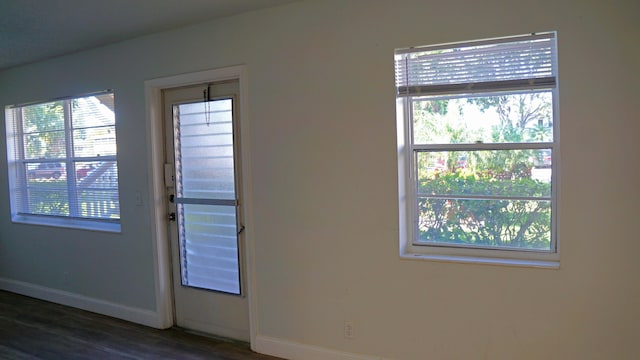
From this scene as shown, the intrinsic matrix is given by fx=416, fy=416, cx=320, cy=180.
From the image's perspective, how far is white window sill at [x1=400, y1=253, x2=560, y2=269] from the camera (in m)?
2.31

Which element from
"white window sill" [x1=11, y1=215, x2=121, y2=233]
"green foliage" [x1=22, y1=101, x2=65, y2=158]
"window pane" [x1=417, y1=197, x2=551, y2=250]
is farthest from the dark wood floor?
"green foliage" [x1=22, y1=101, x2=65, y2=158]

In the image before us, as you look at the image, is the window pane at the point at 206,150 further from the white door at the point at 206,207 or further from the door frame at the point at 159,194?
the door frame at the point at 159,194

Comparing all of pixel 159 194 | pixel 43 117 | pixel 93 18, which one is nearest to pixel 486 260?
pixel 159 194

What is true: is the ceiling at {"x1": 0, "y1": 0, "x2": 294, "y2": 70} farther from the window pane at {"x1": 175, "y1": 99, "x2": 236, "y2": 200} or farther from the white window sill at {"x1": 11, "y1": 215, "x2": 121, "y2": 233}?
the white window sill at {"x1": 11, "y1": 215, "x2": 121, "y2": 233}

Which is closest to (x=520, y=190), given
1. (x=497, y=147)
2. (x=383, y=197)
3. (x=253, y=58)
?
(x=497, y=147)

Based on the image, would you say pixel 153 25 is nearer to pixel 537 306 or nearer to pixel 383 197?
pixel 383 197

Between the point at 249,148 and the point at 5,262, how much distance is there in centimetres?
381

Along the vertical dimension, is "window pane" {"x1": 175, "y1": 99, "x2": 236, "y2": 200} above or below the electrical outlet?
above

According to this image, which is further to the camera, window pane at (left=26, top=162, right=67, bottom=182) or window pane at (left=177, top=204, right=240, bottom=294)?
window pane at (left=26, top=162, right=67, bottom=182)

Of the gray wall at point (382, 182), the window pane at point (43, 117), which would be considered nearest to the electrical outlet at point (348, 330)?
the gray wall at point (382, 182)

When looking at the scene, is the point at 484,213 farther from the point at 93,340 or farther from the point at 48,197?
the point at 48,197

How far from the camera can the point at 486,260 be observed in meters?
2.44

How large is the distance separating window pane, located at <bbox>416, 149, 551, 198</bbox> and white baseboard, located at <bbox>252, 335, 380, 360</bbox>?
1207mm

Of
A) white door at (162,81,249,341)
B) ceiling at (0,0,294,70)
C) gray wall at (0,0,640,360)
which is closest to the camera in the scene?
gray wall at (0,0,640,360)
